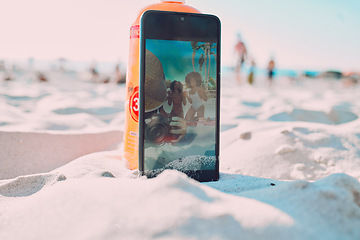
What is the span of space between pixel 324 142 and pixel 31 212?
1597 mm

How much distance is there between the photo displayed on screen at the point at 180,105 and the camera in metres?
1.16

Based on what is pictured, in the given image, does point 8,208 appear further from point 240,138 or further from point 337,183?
point 240,138

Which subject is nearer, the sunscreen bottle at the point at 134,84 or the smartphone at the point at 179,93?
the smartphone at the point at 179,93

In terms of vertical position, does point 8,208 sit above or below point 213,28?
below

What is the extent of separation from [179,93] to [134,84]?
0.76 ft

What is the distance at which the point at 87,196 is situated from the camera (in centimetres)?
79

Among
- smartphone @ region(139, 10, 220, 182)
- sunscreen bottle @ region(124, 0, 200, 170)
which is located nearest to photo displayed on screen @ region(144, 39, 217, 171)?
smartphone @ region(139, 10, 220, 182)

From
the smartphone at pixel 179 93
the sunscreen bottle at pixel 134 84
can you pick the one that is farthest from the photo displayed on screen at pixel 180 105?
the sunscreen bottle at pixel 134 84

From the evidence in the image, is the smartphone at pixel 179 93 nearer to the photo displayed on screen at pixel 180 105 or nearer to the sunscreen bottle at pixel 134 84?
the photo displayed on screen at pixel 180 105

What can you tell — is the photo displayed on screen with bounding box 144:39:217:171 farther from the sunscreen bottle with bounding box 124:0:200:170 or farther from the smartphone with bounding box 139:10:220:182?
the sunscreen bottle with bounding box 124:0:200:170

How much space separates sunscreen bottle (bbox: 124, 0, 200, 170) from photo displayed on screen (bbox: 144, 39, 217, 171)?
12cm

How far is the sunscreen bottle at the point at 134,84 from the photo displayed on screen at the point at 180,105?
12cm

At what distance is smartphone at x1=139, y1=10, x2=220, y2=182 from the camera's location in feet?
3.80

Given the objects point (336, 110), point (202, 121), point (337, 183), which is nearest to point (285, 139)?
point (202, 121)
